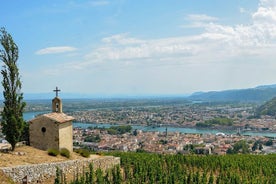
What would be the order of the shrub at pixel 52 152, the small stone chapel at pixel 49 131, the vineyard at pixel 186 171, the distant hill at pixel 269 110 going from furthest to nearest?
the distant hill at pixel 269 110 < the small stone chapel at pixel 49 131 < the vineyard at pixel 186 171 < the shrub at pixel 52 152

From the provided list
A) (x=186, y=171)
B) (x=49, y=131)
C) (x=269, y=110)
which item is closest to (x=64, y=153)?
(x=49, y=131)

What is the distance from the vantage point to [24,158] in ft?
76.5

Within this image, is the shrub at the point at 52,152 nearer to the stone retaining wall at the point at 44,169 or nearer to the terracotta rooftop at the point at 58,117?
the stone retaining wall at the point at 44,169

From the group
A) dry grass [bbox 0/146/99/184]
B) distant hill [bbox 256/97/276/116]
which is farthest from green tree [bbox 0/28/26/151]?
distant hill [bbox 256/97/276/116]

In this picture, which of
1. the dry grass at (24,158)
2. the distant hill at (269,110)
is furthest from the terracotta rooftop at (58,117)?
the distant hill at (269,110)

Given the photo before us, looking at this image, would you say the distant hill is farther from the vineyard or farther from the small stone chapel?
the small stone chapel

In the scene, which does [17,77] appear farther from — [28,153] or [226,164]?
[226,164]

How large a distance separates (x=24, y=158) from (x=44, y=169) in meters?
1.85

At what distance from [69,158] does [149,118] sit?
494ft

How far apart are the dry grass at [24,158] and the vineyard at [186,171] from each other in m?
2.42

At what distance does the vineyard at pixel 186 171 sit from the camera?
26116mm

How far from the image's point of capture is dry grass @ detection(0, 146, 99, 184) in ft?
70.4

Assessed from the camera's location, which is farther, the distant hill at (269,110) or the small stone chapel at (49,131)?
the distant hill at (269,110)

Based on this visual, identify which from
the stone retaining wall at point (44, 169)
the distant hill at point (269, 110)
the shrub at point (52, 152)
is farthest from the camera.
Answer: the distant hill at point (269, 110)
